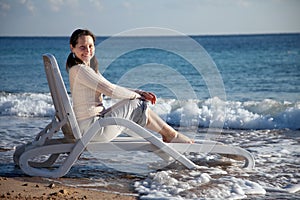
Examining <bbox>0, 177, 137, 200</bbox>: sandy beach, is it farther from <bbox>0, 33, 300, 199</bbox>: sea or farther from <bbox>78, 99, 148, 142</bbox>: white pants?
<bbox>78, 99, 148, 142</bbox>: white pants

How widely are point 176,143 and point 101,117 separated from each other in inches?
32.3

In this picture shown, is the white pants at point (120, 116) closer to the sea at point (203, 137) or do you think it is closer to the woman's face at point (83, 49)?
the sea at point (203, 137)

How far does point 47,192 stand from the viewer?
5.10m

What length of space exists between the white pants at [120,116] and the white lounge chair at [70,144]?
9 centimetres

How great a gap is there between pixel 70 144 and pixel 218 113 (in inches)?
242

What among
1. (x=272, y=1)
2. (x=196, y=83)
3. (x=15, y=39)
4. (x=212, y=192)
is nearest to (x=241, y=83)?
(x=196, y=83)

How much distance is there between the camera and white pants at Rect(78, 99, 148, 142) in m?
5.66

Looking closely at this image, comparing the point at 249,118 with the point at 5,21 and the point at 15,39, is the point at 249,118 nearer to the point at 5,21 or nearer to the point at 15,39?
the point at 5,21

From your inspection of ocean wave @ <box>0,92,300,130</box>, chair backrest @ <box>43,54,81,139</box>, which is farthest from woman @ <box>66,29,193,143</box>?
ocean wave @ <box>0,92,300,130</box>

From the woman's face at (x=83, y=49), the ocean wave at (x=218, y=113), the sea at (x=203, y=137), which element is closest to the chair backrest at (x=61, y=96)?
the woman's face at (x=83, y=49)

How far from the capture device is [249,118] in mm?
10273

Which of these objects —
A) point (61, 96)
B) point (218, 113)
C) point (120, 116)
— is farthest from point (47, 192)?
point (218, 113)

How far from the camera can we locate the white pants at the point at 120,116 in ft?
18.6

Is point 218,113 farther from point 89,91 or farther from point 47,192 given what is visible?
point 47,192
